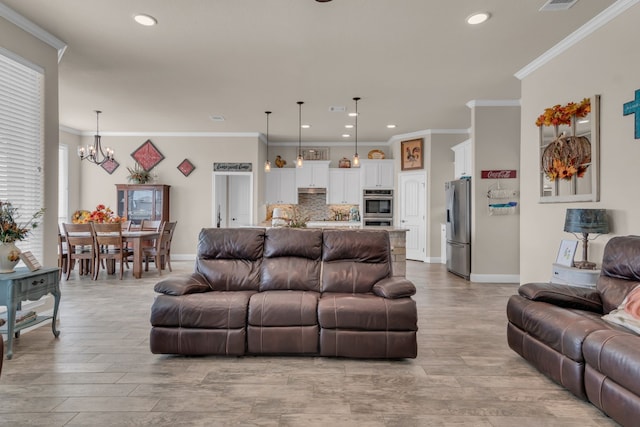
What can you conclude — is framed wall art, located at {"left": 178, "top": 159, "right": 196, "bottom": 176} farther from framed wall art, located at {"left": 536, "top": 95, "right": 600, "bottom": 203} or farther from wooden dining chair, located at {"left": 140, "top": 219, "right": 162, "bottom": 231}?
framed wall art, located at {"left": 536, "top": 95, "right": 600, "bottom": 203}

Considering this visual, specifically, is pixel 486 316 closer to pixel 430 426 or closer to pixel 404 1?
pixel 430 426

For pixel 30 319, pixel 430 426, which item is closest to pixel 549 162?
pixel 430 426

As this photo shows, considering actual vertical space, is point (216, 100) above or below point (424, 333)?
above

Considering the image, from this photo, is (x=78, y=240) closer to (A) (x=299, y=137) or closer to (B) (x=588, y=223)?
(A) (x=299, y=137)

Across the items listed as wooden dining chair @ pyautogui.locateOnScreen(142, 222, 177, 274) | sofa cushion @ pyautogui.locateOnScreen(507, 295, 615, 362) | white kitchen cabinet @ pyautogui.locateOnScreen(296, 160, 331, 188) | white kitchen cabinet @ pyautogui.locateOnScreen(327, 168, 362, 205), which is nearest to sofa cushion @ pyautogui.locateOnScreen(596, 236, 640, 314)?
sofa cushion @ pyautogui.locateOnScreen(507, 295, 615, 362)

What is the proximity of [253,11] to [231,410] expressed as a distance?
3.20m

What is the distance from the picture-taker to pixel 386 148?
31.3 ft

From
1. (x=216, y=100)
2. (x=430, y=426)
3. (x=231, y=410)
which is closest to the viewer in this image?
(x=430, y=426)

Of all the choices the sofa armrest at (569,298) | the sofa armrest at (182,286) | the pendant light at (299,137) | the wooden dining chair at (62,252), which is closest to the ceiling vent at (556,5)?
the sofa armrest at (569,298)

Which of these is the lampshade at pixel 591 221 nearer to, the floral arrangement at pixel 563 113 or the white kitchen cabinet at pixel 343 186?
the floral arrangement at pixel 563 113

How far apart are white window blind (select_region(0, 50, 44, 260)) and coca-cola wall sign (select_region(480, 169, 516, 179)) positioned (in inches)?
235

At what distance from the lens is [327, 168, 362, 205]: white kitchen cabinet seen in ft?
30.6

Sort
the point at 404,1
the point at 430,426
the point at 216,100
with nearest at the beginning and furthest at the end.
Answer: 1. the point at 430,426
2. the point at 404,1
3. the point at 216,100

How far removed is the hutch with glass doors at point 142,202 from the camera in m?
8.05
